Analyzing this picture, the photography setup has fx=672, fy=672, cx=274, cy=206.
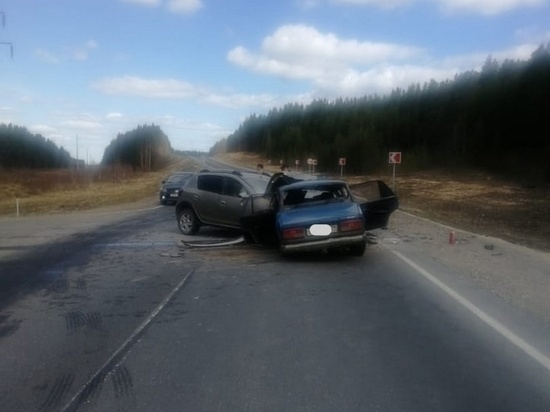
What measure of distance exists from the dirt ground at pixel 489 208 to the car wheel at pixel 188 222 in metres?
8.25

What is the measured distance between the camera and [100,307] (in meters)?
8.48

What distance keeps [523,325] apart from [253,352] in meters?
3.15

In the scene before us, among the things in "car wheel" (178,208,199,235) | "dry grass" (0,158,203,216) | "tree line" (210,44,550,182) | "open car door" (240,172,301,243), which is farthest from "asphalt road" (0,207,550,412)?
"tree line" (210,44,550,182)

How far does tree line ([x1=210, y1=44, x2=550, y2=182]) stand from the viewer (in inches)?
Result: 2431

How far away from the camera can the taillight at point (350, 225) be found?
12227mm

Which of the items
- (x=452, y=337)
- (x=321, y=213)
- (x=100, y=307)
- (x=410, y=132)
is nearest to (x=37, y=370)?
(x=100, y=307)

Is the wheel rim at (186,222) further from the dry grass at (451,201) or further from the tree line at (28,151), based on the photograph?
the tree line at (28,151)

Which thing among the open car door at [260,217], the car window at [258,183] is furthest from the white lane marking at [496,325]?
the car window at [258,183]

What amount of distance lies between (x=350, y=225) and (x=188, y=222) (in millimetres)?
6714

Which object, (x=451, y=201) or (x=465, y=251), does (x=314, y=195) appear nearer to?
(x=465, y=251)

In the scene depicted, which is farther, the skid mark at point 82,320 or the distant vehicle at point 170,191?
the distant vehicle at point 170,191

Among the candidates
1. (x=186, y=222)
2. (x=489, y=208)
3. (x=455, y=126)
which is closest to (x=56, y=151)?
(x=455, y=126)

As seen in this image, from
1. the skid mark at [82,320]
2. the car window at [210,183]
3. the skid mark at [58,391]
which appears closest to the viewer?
the skid mark at [58,391]

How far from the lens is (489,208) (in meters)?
30.3
